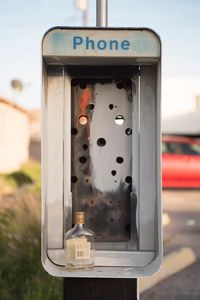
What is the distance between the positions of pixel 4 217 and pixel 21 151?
19179 millimetres

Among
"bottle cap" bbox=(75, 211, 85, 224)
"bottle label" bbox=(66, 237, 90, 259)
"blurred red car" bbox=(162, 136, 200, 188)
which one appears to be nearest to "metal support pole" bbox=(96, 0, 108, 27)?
"bottle cap" bbox=(75, 211, 85, 224)

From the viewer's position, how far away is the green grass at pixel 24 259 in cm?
521

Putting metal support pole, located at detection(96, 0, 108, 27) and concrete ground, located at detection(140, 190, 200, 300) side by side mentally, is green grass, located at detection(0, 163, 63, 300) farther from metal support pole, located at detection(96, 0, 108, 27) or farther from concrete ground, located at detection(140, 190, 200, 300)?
metal support pole, located at detection(96, 0, 108, 27)

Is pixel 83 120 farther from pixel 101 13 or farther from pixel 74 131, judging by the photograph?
pixel 101 13

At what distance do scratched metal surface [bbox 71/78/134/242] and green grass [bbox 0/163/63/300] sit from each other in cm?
214

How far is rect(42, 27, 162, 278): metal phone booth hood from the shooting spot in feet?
9.63

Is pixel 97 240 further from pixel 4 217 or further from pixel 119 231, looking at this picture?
pixel 4 217

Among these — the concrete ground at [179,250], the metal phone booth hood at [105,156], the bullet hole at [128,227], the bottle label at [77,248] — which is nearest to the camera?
the bottle label at [77,248]

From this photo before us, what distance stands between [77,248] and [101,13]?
1.24 metres

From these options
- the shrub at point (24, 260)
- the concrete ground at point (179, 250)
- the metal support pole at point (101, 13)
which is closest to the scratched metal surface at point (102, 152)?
the metal support pole at point (101, 13)

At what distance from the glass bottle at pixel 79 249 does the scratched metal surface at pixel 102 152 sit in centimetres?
20

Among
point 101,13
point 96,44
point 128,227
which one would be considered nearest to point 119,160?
point 128,227

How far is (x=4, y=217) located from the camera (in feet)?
24.6

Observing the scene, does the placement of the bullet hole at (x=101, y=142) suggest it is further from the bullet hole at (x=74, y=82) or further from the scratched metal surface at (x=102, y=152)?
the bullet hole at (x=74, y=82)
